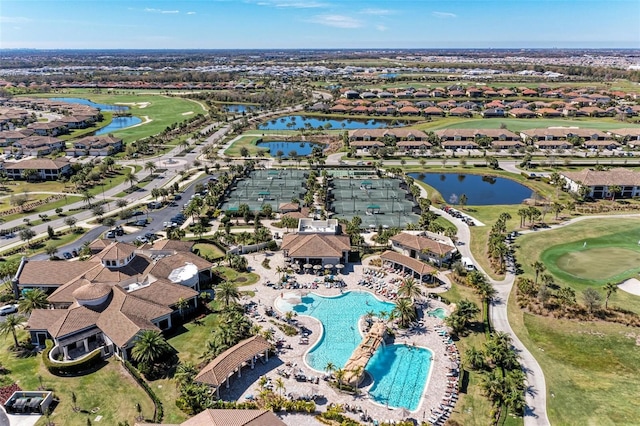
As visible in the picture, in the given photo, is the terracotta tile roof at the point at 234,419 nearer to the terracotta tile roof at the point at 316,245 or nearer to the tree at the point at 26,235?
the terracotta tile roof at the point at 316,245

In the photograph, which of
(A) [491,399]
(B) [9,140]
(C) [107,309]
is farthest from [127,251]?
(B) [9,140]

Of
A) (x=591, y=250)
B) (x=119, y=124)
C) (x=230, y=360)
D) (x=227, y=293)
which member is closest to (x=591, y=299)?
(x=591, y=250)

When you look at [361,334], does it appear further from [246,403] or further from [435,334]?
[246,403]

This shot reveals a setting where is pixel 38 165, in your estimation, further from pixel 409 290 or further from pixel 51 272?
pixel 409 290

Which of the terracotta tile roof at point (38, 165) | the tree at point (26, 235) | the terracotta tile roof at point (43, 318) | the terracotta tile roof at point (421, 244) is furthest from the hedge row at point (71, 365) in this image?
the terracotta tile roof at point (38, 165)

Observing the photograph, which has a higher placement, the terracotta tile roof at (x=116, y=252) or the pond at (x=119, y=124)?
the pond at (x=119, y=124)

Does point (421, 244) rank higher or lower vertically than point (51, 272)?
higher
